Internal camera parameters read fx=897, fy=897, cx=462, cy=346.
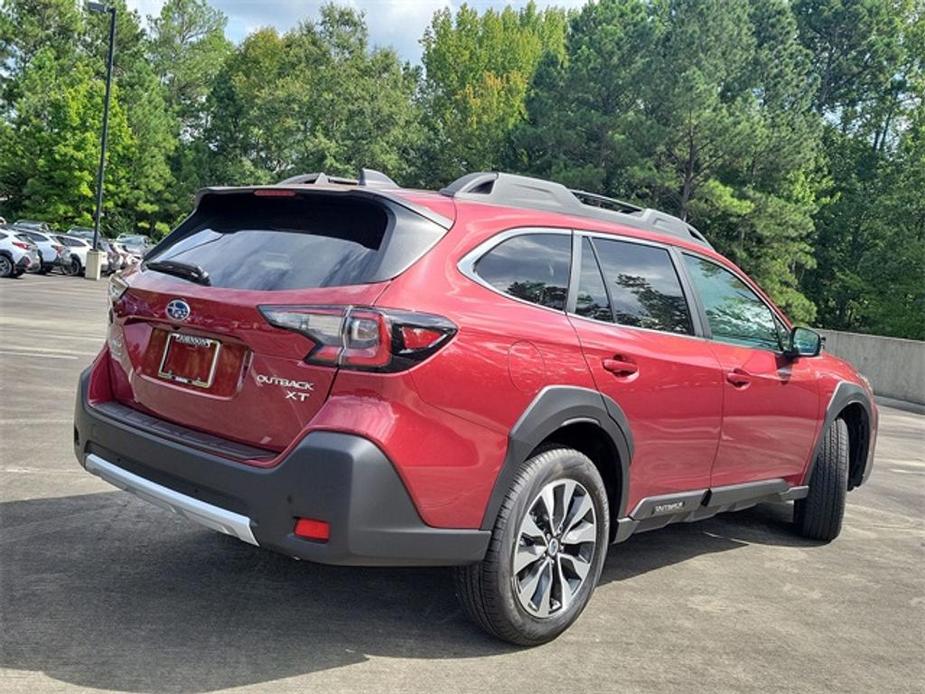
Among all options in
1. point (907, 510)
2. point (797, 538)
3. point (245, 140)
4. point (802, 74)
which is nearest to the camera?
point (797, 538)

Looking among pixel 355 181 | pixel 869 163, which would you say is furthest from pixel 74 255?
pixel 869 163

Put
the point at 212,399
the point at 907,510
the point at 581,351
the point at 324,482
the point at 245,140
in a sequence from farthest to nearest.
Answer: the point at 245,140 → the point at 907,510 → the point at 581,351 → the point at 212,399 → the point at 324,482

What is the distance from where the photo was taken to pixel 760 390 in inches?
192

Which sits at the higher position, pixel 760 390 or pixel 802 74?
pixel 802 74

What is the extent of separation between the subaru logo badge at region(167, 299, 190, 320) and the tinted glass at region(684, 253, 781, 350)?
2577mm

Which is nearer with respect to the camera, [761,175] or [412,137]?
[761,175]

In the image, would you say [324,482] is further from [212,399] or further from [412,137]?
[412,137]

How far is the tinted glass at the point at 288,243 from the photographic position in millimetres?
3365

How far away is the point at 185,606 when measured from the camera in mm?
3766

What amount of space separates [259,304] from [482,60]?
6829 cm

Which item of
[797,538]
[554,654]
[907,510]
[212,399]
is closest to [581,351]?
[554,654]

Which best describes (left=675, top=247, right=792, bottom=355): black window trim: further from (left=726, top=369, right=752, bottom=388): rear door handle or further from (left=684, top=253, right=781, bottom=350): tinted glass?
(left=726, top=369, right=752, bottom=388): rear door handle

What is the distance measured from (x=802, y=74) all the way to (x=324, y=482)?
134ft

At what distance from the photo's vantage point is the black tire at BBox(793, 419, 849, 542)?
5590 millimetres
